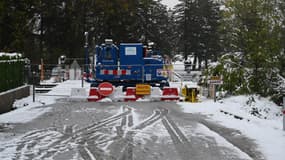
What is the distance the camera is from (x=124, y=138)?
12.1 meters

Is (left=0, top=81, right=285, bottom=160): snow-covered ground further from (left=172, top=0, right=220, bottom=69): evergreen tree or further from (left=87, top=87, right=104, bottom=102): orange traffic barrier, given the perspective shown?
(left=172, top=0, right=220, bottom=69): evergreen tree

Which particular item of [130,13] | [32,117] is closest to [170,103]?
[32,117]

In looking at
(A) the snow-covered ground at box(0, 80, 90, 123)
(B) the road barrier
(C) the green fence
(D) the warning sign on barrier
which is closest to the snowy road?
(A) the snow-covered ground at box(0, 80, 90, 123)

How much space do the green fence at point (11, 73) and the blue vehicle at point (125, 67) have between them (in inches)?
224

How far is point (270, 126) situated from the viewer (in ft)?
45.7

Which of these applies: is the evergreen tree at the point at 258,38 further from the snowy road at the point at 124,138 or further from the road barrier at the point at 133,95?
the snowy road at the point at 124,138

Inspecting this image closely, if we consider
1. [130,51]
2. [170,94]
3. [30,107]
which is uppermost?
[130,51]

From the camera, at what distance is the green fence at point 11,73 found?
20248 mm

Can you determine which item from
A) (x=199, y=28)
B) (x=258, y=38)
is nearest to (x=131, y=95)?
(x=258, y=38)

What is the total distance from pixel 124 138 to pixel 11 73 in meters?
11.4

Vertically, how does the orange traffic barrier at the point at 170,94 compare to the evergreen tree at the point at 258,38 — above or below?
below

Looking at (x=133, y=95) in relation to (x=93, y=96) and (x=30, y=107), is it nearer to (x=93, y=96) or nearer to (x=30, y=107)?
(x=93, y=96)

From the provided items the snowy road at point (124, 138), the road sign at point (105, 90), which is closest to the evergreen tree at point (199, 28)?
the road sign at point (105, 90)

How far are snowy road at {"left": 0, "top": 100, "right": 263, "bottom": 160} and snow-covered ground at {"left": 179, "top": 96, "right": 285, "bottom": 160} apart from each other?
38 cm
